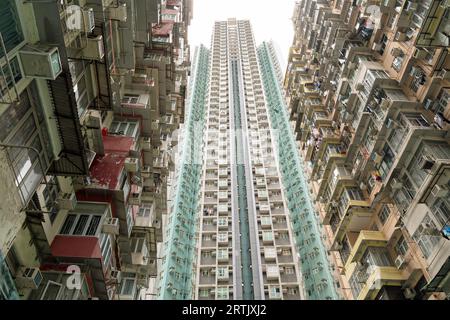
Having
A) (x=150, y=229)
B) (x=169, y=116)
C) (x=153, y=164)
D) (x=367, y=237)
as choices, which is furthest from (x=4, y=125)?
(x=169, y=116)

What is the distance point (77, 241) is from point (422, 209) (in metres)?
14.8

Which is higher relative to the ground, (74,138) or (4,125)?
(4,125)

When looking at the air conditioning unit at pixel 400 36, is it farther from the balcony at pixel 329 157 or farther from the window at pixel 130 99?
the window at pixel 130 99

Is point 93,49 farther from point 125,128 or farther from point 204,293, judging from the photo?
point 204,293

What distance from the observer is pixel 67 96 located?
892cm

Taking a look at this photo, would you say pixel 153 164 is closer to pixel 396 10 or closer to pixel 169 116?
pixel 169 116

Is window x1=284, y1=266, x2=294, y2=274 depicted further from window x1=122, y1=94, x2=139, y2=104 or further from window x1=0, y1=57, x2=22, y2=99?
window x1=0, y1=57, x2=22, y2=99

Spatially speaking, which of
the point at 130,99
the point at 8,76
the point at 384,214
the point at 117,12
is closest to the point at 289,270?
the point at 384,214

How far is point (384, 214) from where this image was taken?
1803cm

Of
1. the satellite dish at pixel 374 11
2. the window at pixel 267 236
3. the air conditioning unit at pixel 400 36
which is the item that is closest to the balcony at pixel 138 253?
the air conditioning unit at pixel 400 36

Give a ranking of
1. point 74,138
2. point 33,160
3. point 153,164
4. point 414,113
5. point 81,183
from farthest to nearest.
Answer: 1. point 153,164
2. point 414,113
3. point 81,183
4. point 74,138
5. point 33,160

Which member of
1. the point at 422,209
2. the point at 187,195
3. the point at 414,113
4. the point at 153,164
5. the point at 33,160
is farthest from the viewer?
the point at 187,195

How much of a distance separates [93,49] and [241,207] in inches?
1456

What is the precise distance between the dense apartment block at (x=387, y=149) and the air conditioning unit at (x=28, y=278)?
1448 cm
